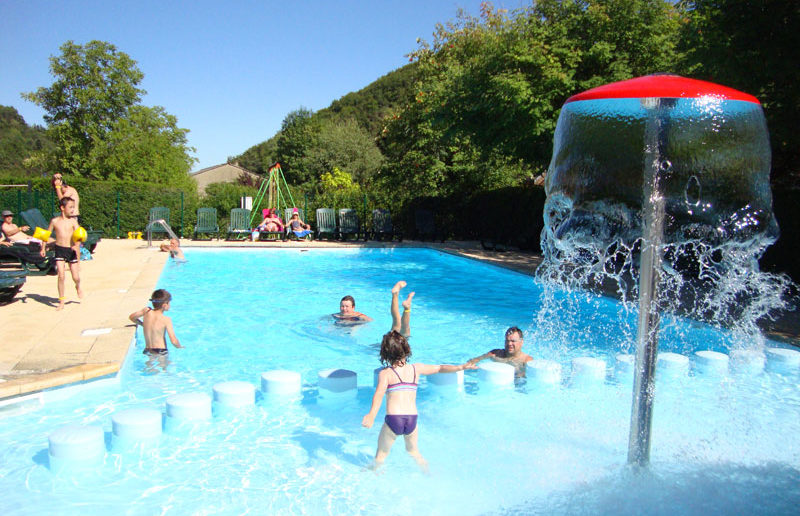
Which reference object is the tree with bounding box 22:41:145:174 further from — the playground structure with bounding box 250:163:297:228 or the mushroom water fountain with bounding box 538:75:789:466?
the mushroom water fountain with bounding box 538:75:789:466

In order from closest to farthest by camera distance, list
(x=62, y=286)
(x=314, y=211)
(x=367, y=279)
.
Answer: (x=62, y=286), (x=367, y=279), (x=314, y=211)

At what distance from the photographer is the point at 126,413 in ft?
Result: 16.4

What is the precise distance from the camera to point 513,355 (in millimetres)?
6688

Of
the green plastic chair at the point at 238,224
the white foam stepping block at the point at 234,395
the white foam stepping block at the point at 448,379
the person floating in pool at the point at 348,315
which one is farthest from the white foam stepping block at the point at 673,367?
the green plastic chair at the point at 238,224

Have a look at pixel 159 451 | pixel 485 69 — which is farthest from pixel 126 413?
pixel 485 69

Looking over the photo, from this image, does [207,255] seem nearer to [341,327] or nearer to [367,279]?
[367,279]

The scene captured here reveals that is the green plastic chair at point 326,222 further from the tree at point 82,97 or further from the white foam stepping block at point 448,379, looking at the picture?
the tree at point 82,97

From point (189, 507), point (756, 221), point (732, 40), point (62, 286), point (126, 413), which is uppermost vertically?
point (732, 40)

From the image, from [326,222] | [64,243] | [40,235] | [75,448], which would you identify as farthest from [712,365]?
[326,222]

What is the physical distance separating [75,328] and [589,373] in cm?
610

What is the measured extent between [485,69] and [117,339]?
1124cm

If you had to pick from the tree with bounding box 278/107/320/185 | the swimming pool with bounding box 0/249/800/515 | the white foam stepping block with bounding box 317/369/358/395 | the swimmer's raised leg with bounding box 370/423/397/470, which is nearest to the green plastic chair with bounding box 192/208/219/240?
the swimming pool with bounding box 0/249/800/515

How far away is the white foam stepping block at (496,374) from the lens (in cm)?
636

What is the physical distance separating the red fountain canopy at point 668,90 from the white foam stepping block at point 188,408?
4031mm
